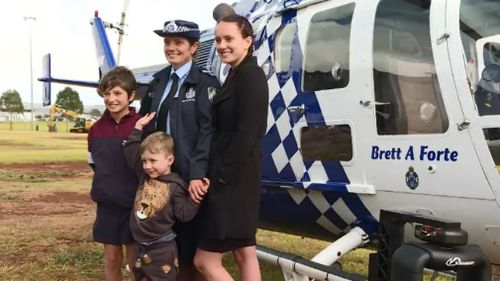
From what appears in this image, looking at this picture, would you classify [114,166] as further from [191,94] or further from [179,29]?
[179,29]

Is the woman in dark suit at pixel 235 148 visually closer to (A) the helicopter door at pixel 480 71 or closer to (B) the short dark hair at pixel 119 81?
(B) the short dark hair at pixel 119 81

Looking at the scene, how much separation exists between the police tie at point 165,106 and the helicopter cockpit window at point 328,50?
111 cm

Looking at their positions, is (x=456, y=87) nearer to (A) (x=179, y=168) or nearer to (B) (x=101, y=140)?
(A) (x=179, y=168)

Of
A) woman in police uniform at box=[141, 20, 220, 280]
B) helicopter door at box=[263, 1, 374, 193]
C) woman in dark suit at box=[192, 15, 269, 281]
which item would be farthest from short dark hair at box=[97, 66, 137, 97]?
helicopter door at box=[263, 1, 374, 193]

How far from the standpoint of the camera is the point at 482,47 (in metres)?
3.24

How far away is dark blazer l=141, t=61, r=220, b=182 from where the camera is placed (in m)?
3.04

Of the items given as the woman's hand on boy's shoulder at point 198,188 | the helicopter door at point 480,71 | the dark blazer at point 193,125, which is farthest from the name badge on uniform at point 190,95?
the helicopter door at point 480,71

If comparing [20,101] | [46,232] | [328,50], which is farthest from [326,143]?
[20,101]

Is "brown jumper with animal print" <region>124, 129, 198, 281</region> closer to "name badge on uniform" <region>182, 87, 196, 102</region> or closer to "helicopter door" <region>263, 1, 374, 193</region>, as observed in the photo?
"name badge on uniform" <region>182, 87, 196, 102</region>

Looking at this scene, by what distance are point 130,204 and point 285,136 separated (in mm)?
1280

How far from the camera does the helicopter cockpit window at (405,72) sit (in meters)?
3.37

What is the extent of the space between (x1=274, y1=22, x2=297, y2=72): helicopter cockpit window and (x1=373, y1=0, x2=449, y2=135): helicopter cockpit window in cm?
77

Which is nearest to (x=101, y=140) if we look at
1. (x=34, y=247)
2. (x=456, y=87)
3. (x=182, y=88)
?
(x=182, y=88)

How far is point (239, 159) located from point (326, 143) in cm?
116
